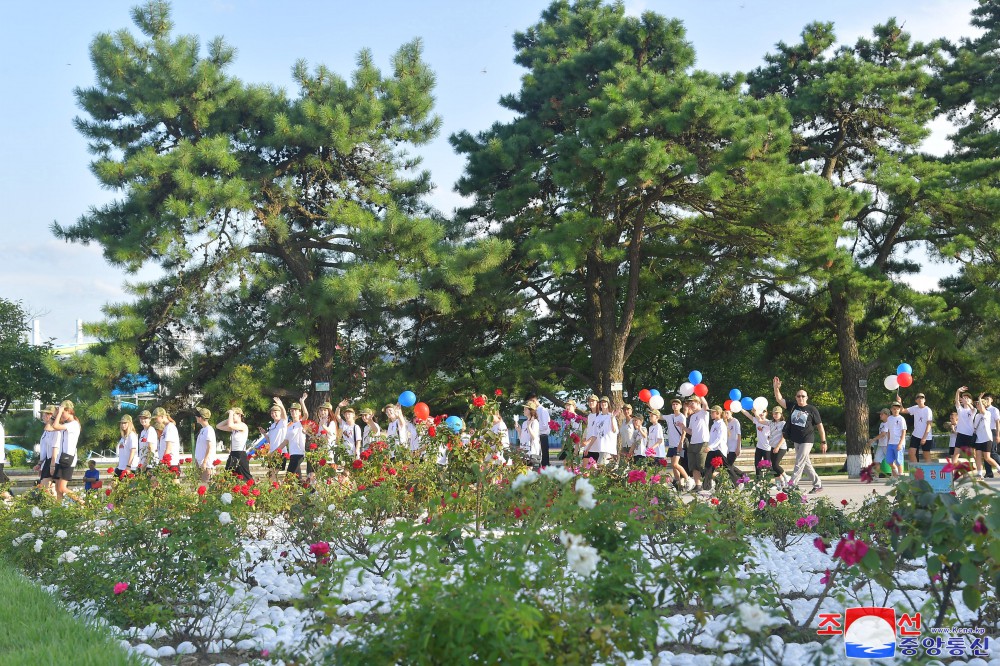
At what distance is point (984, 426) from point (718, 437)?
5.42m

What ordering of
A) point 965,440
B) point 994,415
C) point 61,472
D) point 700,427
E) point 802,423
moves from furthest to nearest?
point 994,415 → point 965,440 → point 700,427 → point 802,423 → point 61,472

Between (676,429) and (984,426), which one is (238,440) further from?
(984,426)

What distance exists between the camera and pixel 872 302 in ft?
77.4

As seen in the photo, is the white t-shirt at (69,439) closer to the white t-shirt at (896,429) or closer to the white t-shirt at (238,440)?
the white t-shirt at (238,440)

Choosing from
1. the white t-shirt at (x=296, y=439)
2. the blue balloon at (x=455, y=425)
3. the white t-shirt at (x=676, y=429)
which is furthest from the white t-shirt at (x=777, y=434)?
the white t-shirt at (x=296, y=439)

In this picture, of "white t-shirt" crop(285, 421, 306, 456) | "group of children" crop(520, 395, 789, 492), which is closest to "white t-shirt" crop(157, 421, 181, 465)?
"white t-shirt" crop(285, 421, 306, 456)

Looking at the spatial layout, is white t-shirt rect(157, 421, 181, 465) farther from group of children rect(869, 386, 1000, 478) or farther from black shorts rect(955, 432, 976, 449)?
black shorts rect(955, 432, 976, 449)

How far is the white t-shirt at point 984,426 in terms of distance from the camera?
50.8 feet

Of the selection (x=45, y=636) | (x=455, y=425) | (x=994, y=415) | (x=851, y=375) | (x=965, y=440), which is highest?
(x=851, y=375)

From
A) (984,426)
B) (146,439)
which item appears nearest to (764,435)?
(984,426)

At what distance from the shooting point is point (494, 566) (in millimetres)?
3314

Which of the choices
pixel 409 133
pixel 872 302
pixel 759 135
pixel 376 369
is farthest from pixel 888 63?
pixel 376 369

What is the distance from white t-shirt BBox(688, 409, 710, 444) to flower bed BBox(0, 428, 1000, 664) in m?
3.61

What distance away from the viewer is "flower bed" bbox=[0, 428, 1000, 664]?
3133mm
